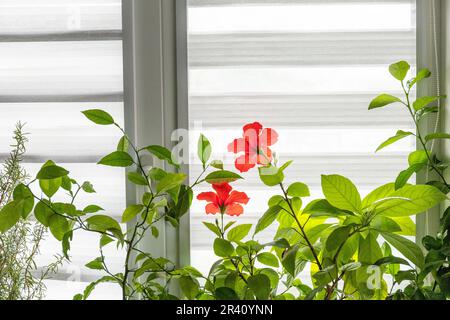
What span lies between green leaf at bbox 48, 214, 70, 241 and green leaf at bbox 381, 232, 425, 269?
763mm

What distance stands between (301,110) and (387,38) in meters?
0.32

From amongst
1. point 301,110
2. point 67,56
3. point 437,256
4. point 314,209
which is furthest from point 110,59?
point 437,256

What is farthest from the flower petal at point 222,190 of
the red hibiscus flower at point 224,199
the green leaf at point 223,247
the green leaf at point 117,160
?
the green leaf at point 117,160

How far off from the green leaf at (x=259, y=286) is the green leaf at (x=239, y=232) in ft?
0.62

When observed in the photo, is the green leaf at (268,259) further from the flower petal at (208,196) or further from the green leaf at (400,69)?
the green leaf at (400,69)

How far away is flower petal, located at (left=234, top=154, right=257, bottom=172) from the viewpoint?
1459 mm

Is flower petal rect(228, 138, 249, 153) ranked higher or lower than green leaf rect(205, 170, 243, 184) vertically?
higher

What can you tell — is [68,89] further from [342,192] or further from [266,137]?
[342,192]

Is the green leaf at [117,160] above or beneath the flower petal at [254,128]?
beneath

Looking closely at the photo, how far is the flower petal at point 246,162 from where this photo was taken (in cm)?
146

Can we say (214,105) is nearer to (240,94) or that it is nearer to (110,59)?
(240,94)

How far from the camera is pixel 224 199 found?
1.49 metres

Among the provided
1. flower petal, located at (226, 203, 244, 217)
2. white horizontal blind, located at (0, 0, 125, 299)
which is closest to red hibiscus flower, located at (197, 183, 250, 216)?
flower petal, located at (226, 203, 244, 217)

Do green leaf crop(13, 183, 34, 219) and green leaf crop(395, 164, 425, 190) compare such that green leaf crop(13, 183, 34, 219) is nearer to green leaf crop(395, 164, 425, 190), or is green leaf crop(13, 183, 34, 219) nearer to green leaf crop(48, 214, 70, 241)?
green leaf crop(48, 214, 70, 241)
